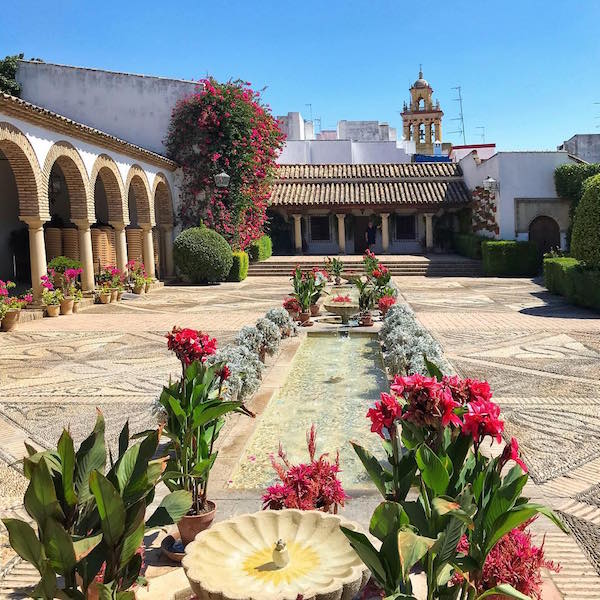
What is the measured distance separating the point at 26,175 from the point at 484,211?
17058 mm

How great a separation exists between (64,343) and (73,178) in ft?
21.6

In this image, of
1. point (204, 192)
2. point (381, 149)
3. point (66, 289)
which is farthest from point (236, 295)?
point (381, 149)

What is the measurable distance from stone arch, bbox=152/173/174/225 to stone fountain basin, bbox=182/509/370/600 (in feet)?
66.5

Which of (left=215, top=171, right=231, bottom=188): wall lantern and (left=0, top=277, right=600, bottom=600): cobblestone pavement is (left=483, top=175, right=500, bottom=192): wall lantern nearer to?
(left=0, top=277, right=600, bottom=600): cobblestone pavement

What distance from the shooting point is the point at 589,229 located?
13.1m

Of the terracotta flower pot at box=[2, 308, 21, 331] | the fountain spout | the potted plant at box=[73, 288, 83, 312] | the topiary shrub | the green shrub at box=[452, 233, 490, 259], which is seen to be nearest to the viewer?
the fountain spout

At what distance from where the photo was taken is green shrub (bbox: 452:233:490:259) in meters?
Result: 23.8

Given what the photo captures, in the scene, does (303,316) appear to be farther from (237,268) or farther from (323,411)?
(237,268)

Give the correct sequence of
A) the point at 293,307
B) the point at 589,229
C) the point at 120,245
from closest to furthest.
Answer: the point at 293,307 → the point at 589,229 → the point at 120,245

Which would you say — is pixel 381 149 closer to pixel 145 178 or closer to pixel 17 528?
pixel 145 178

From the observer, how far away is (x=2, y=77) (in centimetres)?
2289

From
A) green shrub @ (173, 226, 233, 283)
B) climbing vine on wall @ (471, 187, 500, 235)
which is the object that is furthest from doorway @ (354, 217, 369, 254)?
green shrub @ (173, 226, 233, 283)

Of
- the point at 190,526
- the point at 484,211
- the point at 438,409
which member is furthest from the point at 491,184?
the point at 438,409

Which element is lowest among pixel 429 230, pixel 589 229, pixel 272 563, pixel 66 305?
pixel 272 563
